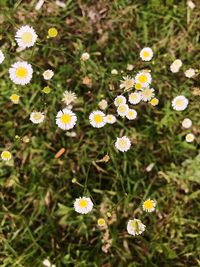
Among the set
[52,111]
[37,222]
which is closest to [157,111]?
[52,111]

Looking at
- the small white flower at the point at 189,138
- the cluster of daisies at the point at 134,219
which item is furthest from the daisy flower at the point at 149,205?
the small white flower at the point at 189,138

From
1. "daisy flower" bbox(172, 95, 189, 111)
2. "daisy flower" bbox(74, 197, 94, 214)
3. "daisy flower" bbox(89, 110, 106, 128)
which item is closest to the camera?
"daisy flower" bbox(74, 197, 94, 214)

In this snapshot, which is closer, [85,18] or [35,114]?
[35,114]

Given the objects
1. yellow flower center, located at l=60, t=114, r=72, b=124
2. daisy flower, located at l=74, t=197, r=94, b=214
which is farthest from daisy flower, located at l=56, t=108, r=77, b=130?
daisy flower, located at l=74, t=197, r=94, b=214

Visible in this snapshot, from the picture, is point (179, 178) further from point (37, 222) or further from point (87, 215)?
point (37, 222)

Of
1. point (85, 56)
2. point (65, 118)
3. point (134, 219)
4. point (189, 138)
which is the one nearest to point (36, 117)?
point (65, 118)

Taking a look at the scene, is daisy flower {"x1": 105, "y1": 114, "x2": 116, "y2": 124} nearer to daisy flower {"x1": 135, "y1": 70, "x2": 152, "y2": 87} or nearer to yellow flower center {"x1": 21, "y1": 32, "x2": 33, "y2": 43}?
daisy flower {"x1": 135, "y1": 70, "x2": 152, "y2": 87}
